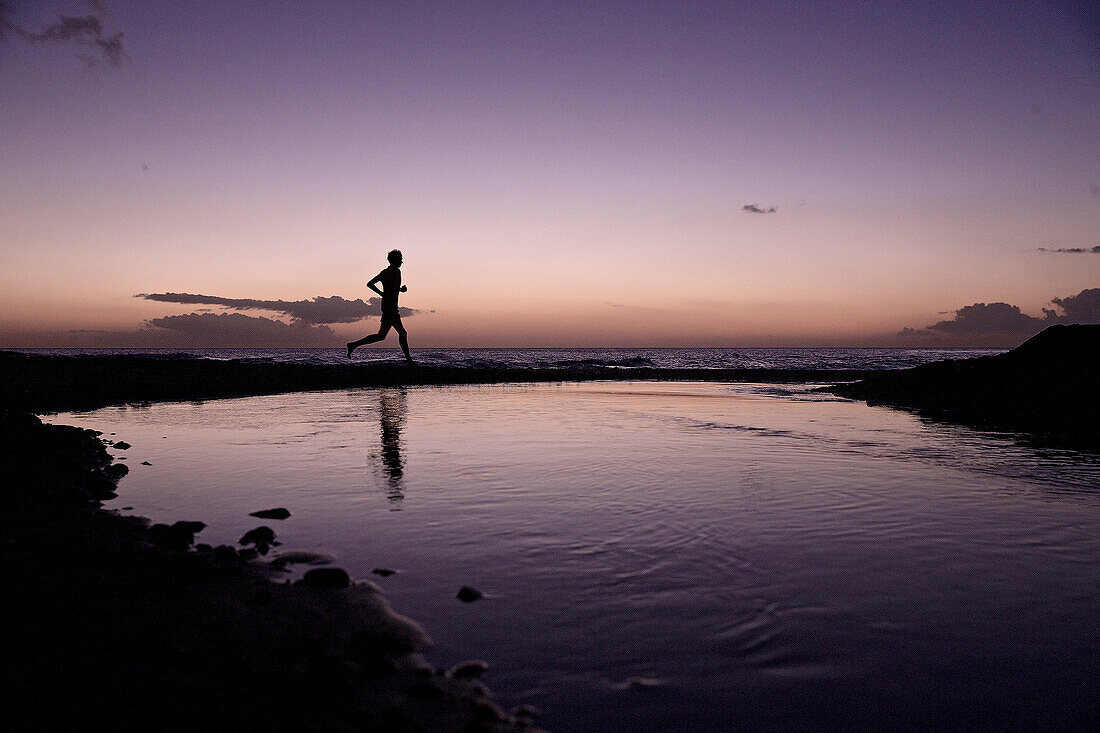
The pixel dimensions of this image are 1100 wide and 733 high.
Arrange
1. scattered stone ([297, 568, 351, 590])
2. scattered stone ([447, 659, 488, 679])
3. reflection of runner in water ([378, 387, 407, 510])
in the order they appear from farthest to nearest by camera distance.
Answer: reflection of runner in water ([378, 387, 407, 510]) → scattered stone ([297, 568, 351, 590]) → scattered stone ([447, 659, 488, 679])

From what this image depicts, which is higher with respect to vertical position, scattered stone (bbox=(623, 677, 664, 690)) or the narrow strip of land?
the narrow strip of land

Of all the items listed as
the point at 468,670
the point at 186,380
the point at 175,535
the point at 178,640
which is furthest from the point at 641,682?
the point at 186,380

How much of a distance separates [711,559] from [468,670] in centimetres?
209

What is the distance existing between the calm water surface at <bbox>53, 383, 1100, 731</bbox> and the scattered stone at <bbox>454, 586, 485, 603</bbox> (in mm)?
58

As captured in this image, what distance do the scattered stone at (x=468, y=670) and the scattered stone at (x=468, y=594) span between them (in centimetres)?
73

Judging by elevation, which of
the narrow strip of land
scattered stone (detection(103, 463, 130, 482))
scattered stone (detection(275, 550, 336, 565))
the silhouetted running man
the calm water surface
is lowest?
the calm water surface

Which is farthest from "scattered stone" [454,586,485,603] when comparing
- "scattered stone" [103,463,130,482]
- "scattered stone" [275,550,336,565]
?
"scattered stone" [103,463,130,482]

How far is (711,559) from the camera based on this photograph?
4305 millimetres

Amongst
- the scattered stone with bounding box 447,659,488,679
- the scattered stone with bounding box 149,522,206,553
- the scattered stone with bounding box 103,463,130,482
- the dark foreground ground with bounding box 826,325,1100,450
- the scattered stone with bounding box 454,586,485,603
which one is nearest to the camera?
the scattered stone with bounding box 447,659,488,679

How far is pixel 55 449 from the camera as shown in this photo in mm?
8070

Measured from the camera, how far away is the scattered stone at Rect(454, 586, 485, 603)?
142 inches

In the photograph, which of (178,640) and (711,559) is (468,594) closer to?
(178,640)

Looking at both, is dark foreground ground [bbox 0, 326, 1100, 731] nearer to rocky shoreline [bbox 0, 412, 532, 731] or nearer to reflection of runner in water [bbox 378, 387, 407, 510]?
rocky shoreline [bbox 0, 412, 532, 731]

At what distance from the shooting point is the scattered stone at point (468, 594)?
3.62 metres
